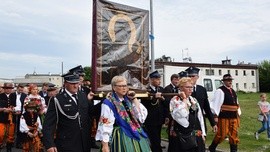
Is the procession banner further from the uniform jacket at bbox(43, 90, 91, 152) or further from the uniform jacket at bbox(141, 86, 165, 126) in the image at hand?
the uniform jacket at bbox(43, 90, 91, 152)

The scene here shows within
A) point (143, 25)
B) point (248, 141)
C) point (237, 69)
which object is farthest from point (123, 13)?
point (237, 69)

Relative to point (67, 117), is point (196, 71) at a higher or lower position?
higher

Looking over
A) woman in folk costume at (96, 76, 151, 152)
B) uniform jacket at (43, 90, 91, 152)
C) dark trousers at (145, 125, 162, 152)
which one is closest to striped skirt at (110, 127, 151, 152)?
woman in folk costume at (96, 76, 151, 152)

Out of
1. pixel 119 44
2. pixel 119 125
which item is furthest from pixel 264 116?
pixel 119 125

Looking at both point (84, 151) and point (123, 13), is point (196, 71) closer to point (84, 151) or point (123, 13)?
point (123, 13)

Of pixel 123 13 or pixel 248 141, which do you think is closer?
pixel 123 13

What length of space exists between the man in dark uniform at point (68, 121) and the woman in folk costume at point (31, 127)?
2.93m

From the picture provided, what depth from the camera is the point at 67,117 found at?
4.89 meters

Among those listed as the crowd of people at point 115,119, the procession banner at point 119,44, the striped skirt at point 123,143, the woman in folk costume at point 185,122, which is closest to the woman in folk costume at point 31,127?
the procession banner at point 119,44

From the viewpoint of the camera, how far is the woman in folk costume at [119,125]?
4.59 meters

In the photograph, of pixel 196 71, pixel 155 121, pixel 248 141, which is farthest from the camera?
pixel 248 141

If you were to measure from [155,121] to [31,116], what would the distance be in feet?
8.90

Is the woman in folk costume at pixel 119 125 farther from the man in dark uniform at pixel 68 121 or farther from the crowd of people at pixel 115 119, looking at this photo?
the man in dark uniform at pixel 68 121

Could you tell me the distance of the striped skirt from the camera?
15.0ft
